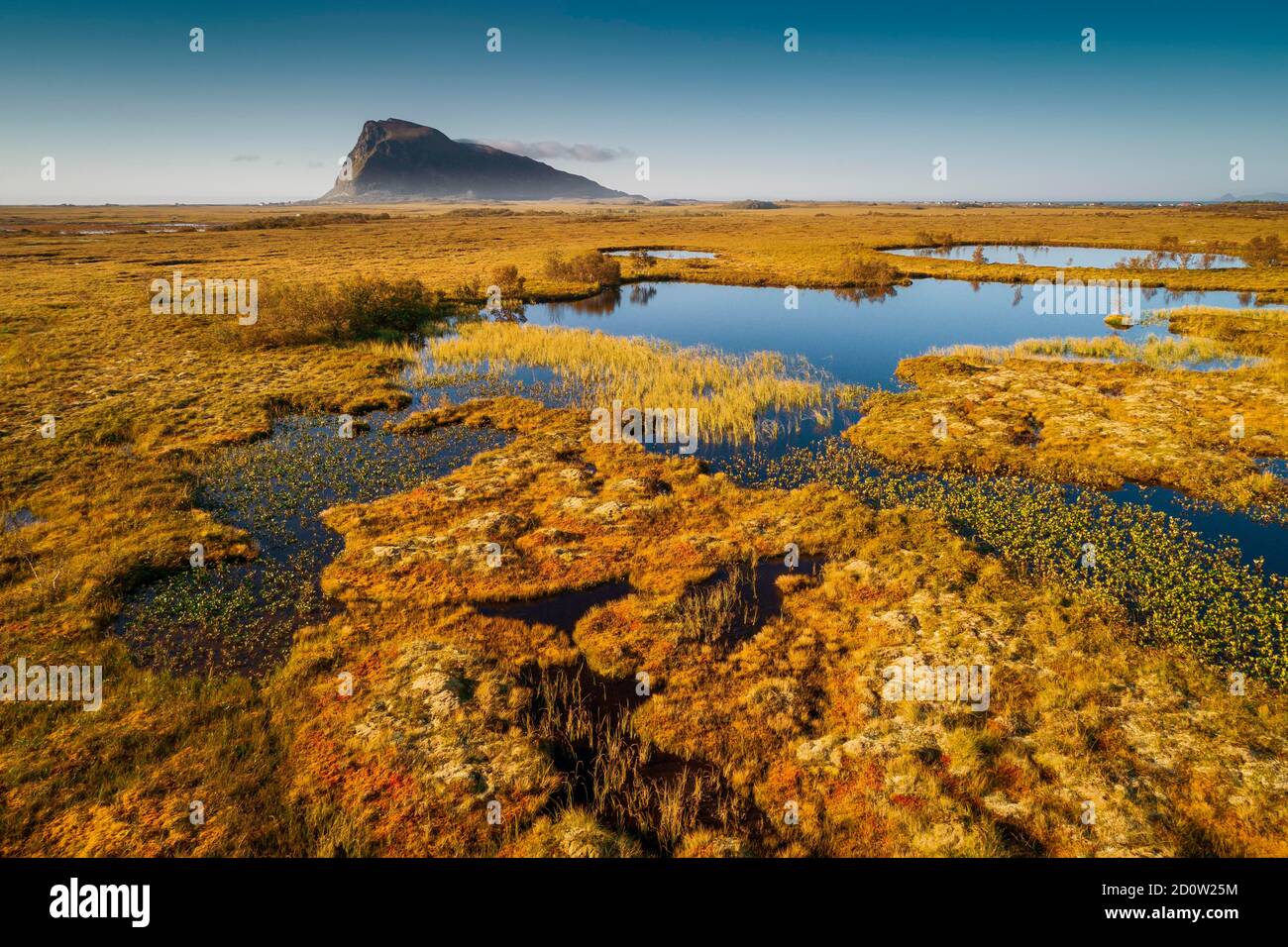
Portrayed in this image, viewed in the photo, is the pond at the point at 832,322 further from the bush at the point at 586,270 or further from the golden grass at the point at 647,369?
the bush at the point at 586,270

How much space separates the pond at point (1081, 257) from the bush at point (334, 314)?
80.2 meters

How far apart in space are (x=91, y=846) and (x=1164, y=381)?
4651cm

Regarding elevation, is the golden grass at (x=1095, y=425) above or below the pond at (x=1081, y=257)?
below

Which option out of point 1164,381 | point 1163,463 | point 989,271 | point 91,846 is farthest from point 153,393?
point 989,271

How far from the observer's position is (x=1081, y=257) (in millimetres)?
87062

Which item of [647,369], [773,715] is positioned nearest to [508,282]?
[647,369]

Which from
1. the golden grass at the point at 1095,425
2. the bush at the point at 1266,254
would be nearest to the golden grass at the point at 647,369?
the golden grass at the point at 1095,425

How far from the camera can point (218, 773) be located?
10180mm

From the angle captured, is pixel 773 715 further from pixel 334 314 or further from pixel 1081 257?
pixel 1081 257

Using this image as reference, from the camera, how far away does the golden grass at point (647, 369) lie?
102 feet

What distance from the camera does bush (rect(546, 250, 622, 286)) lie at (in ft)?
230

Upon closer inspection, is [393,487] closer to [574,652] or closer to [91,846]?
[574,652]

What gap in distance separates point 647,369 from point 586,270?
38.5 meters
